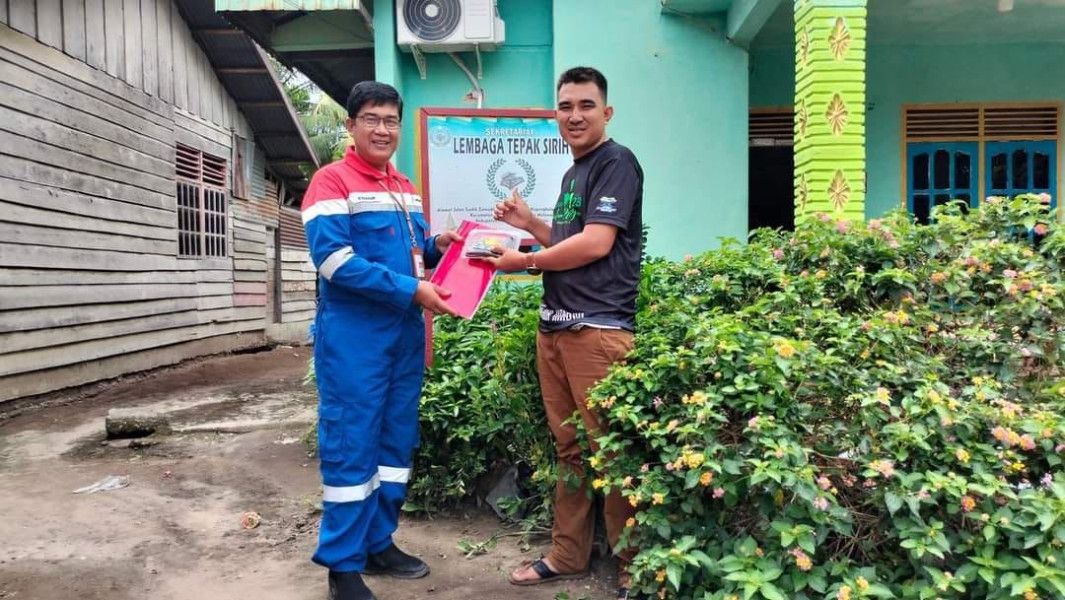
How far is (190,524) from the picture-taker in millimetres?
3830

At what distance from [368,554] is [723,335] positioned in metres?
1.77

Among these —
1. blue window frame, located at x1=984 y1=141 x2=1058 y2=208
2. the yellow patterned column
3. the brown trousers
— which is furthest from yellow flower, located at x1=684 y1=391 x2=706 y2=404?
blue window frame, located at x1=984 y1=141 x2=1058 y2=208

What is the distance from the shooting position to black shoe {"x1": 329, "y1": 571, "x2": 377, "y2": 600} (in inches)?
107

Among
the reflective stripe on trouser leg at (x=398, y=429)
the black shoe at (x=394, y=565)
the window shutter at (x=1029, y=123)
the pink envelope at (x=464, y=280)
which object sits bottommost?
the black shoe at (x=394, y=565)

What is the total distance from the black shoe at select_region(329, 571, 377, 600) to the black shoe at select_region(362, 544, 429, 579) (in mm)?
275

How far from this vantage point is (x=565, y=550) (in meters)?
2.90

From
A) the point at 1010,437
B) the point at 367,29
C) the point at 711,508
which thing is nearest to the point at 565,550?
the point at 711,508

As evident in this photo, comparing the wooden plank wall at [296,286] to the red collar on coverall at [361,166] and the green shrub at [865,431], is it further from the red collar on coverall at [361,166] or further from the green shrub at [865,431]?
the green shrub at [865,431]

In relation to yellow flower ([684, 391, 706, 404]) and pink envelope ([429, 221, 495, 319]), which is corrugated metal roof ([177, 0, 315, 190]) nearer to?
pink envelope ([429, 221, 495, 319])

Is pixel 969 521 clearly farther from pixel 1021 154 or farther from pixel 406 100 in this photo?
pixel 1021 154

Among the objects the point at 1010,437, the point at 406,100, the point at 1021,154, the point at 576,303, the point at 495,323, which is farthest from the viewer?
the point at 1021,154

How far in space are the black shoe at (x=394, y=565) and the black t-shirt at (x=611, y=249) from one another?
1198 mm

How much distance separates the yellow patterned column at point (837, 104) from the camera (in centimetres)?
467

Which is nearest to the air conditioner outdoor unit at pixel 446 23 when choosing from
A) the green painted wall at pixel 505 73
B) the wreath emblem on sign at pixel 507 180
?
the green painted wall at pixel 505 73
